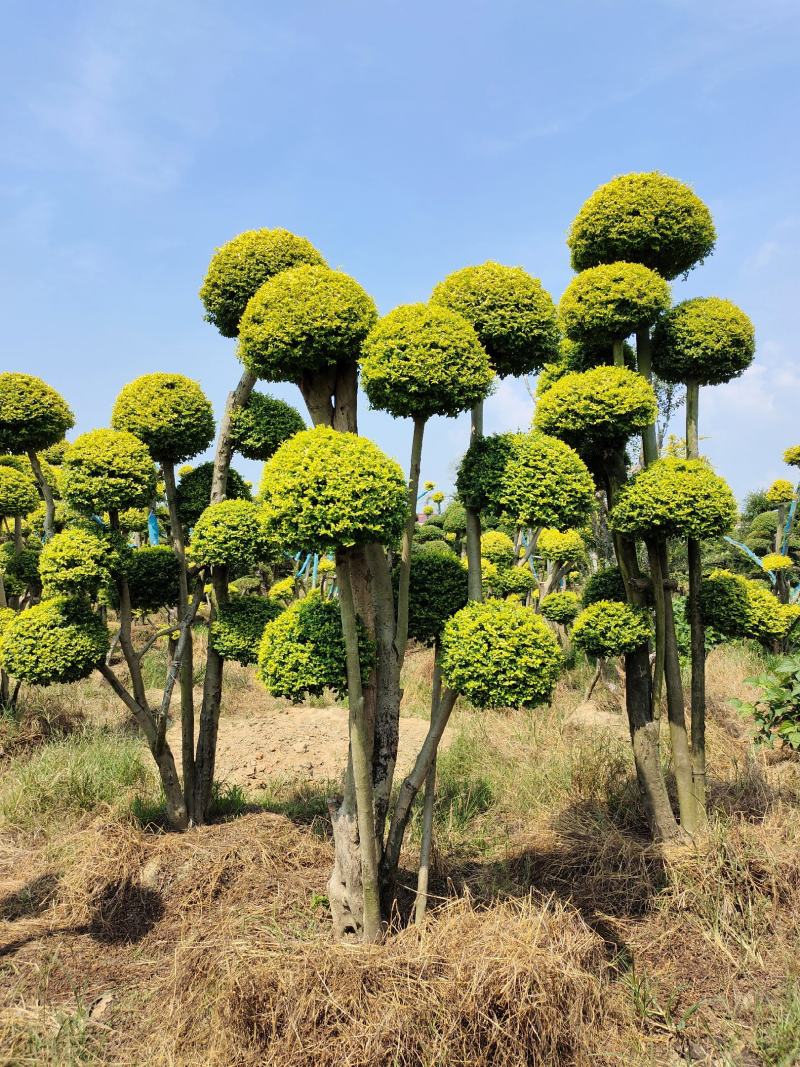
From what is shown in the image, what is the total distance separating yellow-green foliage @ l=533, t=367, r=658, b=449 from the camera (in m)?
4.66

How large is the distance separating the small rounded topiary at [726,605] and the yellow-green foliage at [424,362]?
8.56 ft

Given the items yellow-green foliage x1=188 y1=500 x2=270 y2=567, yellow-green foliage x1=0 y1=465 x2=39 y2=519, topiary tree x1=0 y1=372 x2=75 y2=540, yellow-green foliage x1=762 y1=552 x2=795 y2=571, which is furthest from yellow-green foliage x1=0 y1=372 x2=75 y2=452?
yellow-green foliage x1=762 y1=552 x2=795 y2=571

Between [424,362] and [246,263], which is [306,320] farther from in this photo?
[246,263]

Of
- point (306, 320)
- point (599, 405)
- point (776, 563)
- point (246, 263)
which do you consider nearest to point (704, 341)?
point (599, 405)

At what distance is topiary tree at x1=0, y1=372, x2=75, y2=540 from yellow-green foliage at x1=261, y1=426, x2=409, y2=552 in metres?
4.24

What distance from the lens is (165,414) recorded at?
18.9 feet

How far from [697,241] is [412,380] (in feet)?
9.59

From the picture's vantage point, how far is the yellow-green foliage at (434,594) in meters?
4.75

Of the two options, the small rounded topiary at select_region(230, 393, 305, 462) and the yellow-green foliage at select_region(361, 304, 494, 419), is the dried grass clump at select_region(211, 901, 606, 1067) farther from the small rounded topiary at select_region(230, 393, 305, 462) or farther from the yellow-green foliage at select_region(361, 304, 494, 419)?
the small rounded topiary at select_region(230, 393, 305, 462)

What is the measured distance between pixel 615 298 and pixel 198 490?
3596mm

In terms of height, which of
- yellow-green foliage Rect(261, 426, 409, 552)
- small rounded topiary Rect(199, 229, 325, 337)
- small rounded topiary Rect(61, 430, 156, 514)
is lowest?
yellow-green foliage Rect(261, 426, 409, 552)

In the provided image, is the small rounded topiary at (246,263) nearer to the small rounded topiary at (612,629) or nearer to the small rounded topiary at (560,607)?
the small rounded topiary at (612,629)

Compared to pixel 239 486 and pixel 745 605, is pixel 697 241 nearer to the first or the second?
pixel 745 605

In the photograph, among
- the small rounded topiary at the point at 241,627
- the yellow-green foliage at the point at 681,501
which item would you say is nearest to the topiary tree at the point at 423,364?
the yellow-green foliage at the point at 681,501
